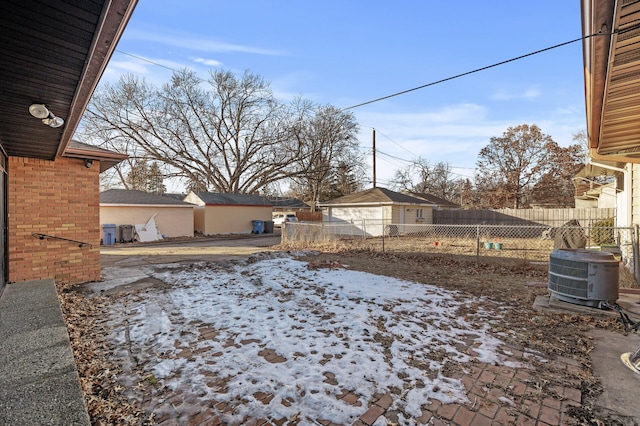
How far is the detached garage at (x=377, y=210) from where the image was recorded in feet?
62.8

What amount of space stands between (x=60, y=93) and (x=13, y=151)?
3273 millimetres

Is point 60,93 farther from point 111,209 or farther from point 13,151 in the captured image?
point 111,209

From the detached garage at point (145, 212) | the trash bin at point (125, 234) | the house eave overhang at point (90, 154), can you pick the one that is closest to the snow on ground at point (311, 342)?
the house eave overhang at point (90, 154)

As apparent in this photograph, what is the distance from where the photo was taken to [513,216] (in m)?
20.2

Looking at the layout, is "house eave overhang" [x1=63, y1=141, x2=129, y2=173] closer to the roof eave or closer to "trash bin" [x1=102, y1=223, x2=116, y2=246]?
the roof eave

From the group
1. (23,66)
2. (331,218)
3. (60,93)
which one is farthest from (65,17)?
(331,218)

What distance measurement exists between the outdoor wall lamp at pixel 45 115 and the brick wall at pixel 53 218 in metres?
2.66

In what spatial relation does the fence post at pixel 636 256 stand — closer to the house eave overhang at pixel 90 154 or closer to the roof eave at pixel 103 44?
the roof eave at pixel 103 44

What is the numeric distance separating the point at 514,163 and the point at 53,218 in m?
30.8

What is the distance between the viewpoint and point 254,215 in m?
23.1

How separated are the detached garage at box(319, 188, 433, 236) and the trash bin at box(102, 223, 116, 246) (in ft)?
41.8

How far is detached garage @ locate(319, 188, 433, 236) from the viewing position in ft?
62.8

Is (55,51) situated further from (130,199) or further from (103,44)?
(130,199)

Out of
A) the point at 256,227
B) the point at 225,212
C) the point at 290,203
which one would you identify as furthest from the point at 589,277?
the point at 290,203
